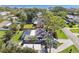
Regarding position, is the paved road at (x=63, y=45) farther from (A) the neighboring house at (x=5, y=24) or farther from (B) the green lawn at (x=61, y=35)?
(A) the neighboring house at (x=5, y=24)

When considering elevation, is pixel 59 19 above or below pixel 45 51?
above

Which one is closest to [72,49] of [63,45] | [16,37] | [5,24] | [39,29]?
[63,45]

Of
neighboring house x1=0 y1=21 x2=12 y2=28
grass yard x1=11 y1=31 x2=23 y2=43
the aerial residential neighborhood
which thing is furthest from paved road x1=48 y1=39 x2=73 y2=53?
neighboring house x1=0 y1=21 x2=12 y2=28

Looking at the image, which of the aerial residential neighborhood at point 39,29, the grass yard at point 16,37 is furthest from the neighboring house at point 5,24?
the grass yard at point 16,37

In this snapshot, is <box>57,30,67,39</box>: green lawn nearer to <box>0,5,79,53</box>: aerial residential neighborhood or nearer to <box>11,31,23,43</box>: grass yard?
<box>0,5,79,53</box>: aerial residential neighborhood

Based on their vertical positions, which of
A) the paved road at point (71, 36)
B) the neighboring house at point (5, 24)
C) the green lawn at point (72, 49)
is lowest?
the green lawn at point (72, 49)

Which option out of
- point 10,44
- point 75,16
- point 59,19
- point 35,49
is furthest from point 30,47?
point 75,16
